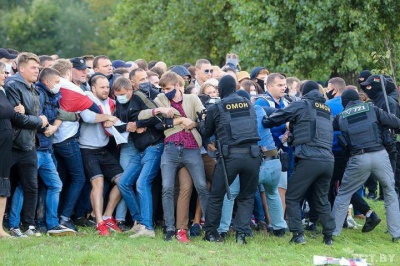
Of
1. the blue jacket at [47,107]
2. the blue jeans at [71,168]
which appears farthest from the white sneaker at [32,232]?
the blue jacket at [47,107]

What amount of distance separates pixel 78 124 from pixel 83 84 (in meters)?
0.86

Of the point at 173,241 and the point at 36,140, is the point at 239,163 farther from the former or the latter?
the point at 36,140

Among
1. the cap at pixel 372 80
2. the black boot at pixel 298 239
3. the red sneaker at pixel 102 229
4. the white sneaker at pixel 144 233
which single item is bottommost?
the black boot at pixel 298 239

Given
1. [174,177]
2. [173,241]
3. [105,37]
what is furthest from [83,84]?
[105,37]

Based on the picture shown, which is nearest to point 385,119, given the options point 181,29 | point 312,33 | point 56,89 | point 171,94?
point 171,94

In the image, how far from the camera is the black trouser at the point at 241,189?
37.4ft

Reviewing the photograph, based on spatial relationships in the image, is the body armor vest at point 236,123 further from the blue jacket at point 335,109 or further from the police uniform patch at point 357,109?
A: the blue jacket at point 335,109

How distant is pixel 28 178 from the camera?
1125cm

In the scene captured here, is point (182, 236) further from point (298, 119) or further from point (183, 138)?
point (298, 119)

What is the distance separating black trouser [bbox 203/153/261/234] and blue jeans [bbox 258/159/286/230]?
1.46 feet

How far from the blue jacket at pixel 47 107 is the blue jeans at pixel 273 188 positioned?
9.73ft

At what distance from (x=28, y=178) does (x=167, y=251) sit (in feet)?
6.94

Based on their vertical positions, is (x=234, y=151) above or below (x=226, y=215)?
above

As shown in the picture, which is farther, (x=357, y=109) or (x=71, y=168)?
(x=357, y=109)
